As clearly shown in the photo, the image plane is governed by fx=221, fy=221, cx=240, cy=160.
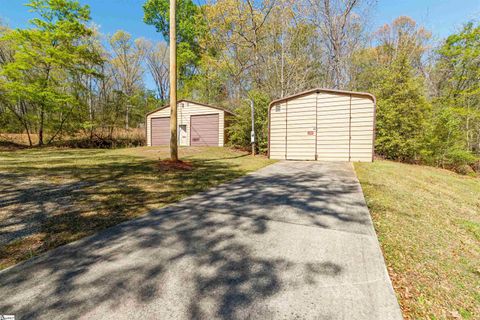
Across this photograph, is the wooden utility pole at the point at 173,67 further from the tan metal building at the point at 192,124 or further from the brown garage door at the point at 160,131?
the brown garage door at the point at 160,131

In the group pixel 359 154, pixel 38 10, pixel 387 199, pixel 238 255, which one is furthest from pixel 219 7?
pixel 238 255

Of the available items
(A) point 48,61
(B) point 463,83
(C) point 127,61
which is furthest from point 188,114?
(B) point 463,83

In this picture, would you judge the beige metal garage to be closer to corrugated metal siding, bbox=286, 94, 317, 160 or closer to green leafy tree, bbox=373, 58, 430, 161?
corrugated metal siding, bbox=286, 94, 317, 160

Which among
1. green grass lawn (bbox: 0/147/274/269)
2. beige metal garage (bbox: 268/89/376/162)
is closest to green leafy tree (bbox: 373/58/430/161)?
beige metal garage (bbox: 268/89/376/162)

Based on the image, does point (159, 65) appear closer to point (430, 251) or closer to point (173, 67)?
point (173, 67)

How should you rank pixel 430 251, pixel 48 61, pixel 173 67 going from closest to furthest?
pixel 430 251
pixel 173 67
pixel 48 61

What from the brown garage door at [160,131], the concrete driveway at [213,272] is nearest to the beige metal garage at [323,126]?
the concrete driveway at [213,272]

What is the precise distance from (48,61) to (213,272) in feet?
56.7

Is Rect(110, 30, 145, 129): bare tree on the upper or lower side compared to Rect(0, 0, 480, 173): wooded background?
upper

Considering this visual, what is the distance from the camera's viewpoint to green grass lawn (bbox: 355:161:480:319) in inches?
63.4

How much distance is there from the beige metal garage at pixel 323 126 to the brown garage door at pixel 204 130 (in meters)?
5.34

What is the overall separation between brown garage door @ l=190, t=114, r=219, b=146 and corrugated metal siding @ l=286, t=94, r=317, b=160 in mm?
6052

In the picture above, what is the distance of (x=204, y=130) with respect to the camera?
15484 mm

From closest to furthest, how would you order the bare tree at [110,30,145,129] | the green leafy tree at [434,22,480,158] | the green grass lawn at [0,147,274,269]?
1. the green grass lawn at [0,147,274,269]
2. the green leafy tree at [434,22,480,158]
3. the bare tree at [110,30,145,129]
